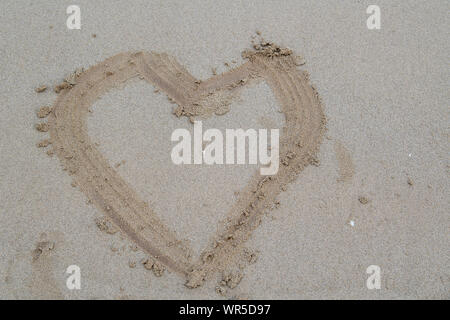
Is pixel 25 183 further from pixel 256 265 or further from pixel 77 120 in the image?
pixel 256 265

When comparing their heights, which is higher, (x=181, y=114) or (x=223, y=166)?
(x=181, y=114)

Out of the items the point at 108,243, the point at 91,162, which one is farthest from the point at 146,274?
the point at 91,162

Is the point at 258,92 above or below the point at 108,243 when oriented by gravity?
above

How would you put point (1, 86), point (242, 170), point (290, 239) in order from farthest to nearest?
point (1, 86)
point (242, 170)
point (290, 239)
